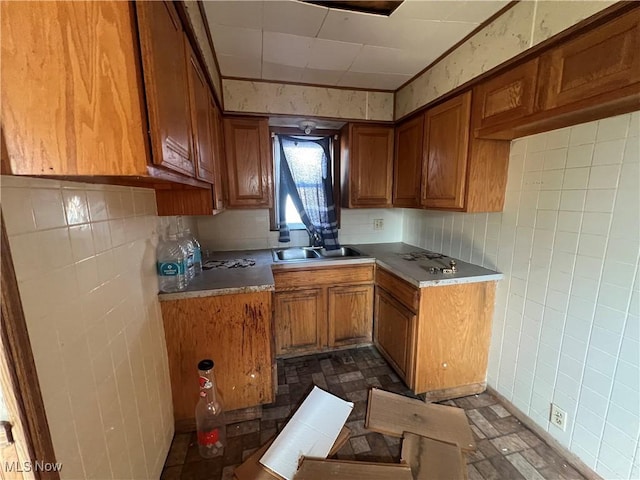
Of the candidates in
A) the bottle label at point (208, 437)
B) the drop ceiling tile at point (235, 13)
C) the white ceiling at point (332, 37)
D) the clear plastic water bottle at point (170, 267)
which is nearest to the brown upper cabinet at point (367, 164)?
the white ceiling at point (332, 37)

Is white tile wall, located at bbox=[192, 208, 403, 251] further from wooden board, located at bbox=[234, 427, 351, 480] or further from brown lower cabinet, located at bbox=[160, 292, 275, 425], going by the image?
wooden board, located at bbox=[234, 427, 351, 480]

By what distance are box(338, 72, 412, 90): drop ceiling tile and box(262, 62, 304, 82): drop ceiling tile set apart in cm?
35

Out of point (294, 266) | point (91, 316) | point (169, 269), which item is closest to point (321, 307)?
point (294, 266)

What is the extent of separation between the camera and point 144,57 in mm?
632

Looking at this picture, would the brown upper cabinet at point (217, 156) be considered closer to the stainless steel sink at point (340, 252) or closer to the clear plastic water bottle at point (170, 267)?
the clear plastic water bottle at point (170, 267)

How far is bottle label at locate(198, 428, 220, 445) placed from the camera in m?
1.44

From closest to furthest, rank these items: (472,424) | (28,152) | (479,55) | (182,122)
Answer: (28,152), (182,122), (479,55), (472,424)

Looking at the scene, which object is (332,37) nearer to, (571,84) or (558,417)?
(571,84)

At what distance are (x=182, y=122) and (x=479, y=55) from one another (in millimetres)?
1621

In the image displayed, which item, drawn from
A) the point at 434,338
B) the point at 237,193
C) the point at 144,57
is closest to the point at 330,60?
the point at 237,193

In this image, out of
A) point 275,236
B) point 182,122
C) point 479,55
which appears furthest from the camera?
point 275,236

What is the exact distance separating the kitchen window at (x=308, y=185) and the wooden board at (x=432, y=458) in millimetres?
1605

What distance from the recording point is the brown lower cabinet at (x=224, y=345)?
1492 mm

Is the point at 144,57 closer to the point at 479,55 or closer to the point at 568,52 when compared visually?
the point at 568,52
